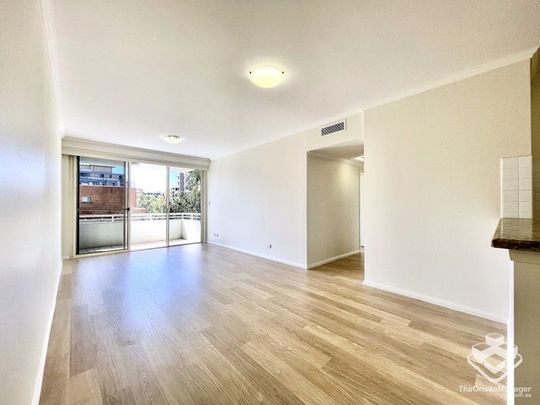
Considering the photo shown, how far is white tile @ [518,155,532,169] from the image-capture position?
6.68 feet

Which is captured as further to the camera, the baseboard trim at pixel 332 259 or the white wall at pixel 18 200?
the baseboard trim at pixel 332 259

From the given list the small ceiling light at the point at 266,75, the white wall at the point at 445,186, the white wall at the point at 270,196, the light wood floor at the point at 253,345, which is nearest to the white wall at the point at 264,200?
the white wall at the point at 270,196

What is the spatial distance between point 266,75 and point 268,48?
0.95 feet

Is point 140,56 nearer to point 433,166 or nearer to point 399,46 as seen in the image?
point 399,46

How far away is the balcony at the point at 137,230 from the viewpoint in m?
5.15

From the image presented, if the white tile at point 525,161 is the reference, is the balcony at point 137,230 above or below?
below

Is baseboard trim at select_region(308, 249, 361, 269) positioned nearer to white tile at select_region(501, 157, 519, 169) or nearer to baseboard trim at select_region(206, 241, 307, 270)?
baseboard trim at select_region(206, 241, 307, 270)

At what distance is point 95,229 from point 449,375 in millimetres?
6436

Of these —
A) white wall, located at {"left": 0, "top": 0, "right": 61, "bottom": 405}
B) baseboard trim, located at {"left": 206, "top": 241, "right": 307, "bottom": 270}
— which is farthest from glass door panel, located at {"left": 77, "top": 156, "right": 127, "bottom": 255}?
white wall, located at {"left": 0, "top": 0, "right": 61, "bottom": 405}

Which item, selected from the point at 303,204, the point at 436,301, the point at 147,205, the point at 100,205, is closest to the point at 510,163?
the point at 436,301

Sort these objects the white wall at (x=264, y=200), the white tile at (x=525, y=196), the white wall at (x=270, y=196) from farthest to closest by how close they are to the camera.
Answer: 1. the white wall at (x=264, y=200)
2. the white wall at (x=270, y=196)
3. the white tile at (x=525, y=196)

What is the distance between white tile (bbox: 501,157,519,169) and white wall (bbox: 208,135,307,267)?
2512 mm

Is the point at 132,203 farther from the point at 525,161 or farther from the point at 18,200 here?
the point at 525,161

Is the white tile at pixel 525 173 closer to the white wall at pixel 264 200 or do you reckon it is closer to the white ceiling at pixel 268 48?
the white ceiling at pixel 268 48
